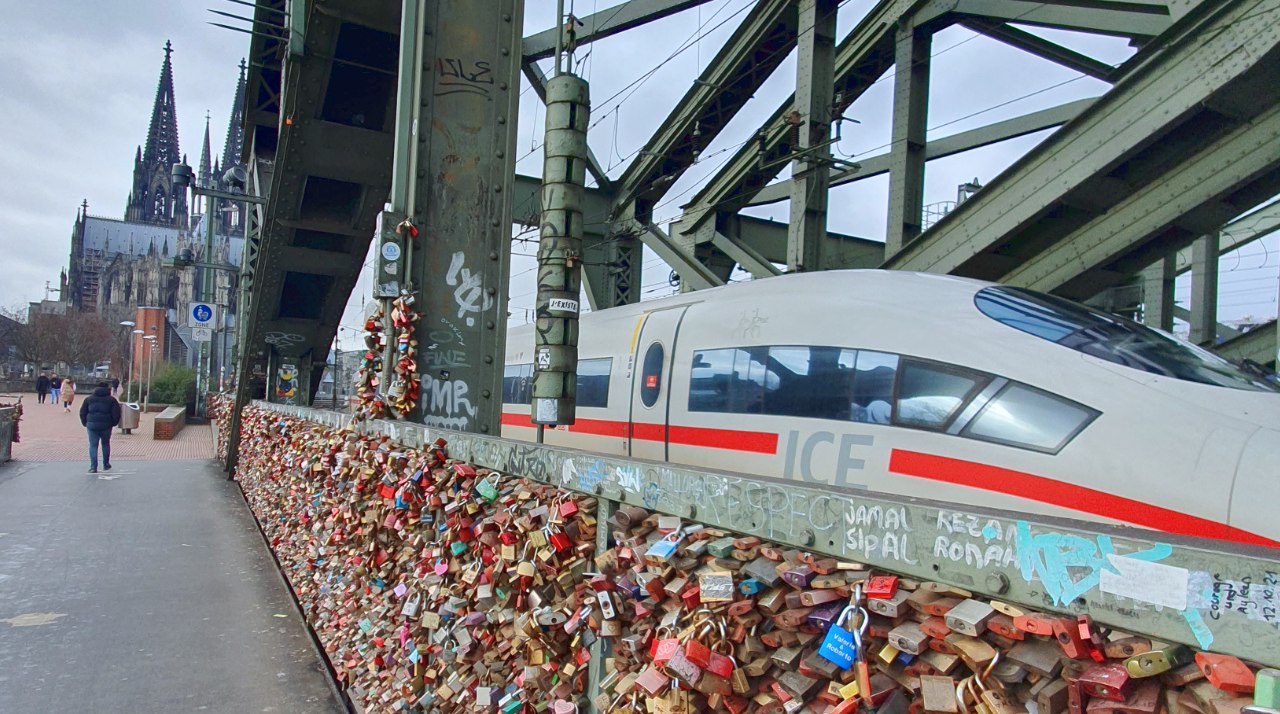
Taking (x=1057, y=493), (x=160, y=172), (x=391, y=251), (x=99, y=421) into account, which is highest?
(x=160, y=172)

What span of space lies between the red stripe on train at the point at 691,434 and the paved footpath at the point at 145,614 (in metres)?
3.63

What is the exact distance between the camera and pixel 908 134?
13328 mm

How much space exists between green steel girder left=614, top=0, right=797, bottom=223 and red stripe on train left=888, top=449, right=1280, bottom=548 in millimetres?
11145

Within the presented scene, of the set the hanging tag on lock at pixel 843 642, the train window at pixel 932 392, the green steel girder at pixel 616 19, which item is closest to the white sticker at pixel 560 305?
the train window at pixel 932 392

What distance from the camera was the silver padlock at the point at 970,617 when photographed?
4.45 ft

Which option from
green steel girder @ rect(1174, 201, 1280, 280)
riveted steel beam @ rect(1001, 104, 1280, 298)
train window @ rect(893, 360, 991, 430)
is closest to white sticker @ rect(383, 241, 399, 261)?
train window @ rect(893, 360, 991, 430)

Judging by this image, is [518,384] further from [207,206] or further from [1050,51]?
[207,206]

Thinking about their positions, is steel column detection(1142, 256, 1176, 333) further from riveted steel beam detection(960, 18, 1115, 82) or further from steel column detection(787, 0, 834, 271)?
steel column detection(787, 0, 834, 271)

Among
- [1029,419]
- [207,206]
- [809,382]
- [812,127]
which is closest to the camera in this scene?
[1029,419]

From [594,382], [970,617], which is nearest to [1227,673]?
[970,617]

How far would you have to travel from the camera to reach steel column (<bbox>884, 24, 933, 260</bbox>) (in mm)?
13312

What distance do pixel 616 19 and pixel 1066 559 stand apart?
662 inches

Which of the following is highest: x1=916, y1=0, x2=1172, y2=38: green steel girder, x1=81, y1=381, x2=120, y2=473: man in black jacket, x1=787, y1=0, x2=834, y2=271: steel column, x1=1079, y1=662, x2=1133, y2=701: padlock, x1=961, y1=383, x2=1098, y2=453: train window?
x1=916, y1=0, x2=1172, y2=38: green steel girder

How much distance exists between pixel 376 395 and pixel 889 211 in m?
10.2
